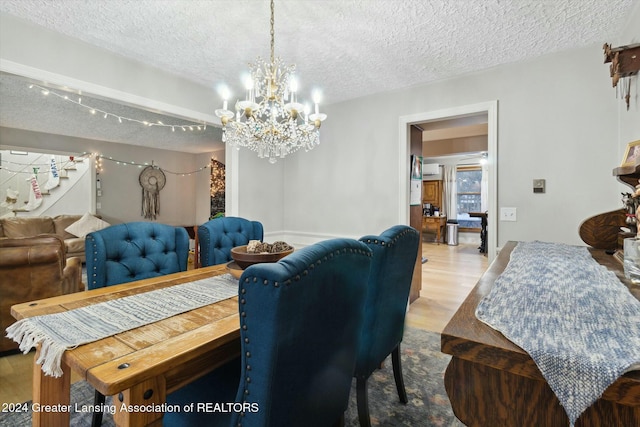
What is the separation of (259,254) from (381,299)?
65 centimetres

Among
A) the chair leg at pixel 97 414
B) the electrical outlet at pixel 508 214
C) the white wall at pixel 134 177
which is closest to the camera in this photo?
the chair leg at pixel 97 414

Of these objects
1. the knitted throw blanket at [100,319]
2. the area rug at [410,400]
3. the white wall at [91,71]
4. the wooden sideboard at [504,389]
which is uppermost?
the white wall at [91,71]

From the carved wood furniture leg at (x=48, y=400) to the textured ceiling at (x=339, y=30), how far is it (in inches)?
81.2

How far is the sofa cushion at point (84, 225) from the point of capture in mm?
5492

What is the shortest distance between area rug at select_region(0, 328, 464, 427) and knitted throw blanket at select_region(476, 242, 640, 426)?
1008mm

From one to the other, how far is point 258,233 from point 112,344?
5.54 feet

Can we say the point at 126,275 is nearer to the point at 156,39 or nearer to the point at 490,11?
the point at 156,39

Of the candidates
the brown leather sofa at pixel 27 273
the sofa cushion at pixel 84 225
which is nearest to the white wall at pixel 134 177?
the sofa cushion at pixel 84 225

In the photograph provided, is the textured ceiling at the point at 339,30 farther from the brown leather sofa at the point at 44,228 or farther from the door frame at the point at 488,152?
the brown leather sofa at the point at 44,228

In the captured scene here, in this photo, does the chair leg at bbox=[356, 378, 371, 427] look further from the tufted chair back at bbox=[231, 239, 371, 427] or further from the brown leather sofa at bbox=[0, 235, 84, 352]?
the brown leather sofa at bbox=[0, 235, 84, 352]

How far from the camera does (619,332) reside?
613mm

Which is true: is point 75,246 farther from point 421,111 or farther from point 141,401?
point 421,111

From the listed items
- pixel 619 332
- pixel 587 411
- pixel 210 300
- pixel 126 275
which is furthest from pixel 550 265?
pixel 126 275

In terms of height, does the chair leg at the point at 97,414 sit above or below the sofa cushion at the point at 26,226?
below
